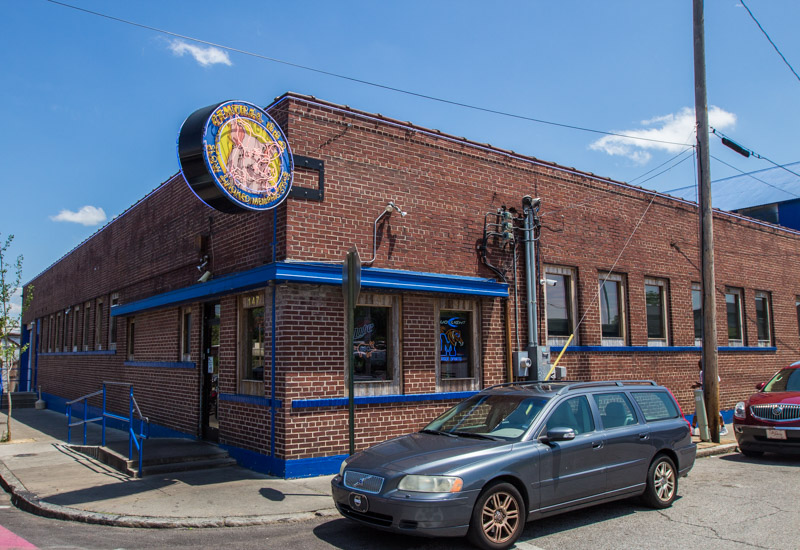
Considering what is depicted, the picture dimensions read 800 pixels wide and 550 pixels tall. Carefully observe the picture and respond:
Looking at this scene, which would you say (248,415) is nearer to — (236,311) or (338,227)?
(236,311)

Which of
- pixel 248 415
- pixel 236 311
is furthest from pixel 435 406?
pixel 236 311

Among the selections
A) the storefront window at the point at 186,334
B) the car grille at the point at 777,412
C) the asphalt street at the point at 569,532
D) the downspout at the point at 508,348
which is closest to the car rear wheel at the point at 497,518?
the asphalt street at the point at 569,532

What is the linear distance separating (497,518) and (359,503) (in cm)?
130

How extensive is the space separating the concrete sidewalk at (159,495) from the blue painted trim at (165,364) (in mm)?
2263

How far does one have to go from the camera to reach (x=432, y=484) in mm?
5645

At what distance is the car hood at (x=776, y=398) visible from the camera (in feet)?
36.0

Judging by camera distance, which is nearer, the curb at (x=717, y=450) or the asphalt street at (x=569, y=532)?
the asphalt street at (x=569, y=532)

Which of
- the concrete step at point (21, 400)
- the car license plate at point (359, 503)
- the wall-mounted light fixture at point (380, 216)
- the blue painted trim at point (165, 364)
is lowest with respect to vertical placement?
the concrete step at point (21, 400)

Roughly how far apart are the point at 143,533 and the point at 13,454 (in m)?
6.80

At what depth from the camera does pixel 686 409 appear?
49.5ft

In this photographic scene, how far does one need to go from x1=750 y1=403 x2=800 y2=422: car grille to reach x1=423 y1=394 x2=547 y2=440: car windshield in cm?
652

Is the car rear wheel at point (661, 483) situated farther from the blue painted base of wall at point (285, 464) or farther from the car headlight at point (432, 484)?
the blue painted base of wall at point (285, 464)

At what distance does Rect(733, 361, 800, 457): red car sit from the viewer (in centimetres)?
1070

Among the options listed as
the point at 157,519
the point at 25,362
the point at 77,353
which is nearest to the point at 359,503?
the point at 157,519
